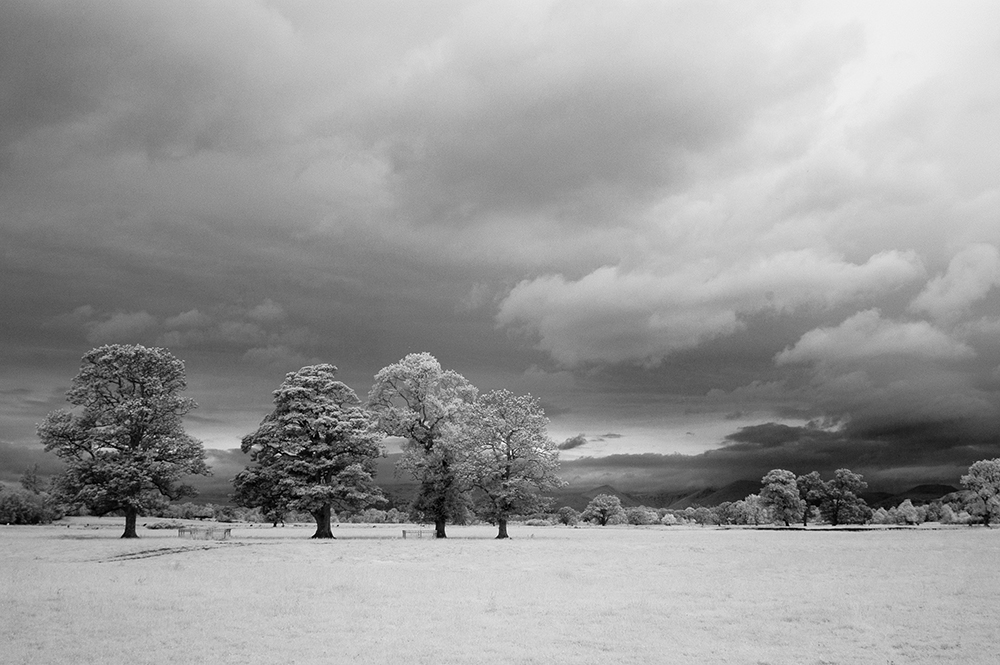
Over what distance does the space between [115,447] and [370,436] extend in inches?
864

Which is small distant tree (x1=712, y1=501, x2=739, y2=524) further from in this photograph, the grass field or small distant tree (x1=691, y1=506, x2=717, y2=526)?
the grass field

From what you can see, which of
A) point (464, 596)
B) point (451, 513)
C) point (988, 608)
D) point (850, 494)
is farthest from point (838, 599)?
point (850, 494)

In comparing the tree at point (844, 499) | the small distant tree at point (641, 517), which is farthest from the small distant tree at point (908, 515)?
the small distant tree at point (641, 517)

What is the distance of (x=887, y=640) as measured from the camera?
20312mm

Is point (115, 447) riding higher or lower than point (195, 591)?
higher

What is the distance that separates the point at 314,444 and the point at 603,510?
380ft

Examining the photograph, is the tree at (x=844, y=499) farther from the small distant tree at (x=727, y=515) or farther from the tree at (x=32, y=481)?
the tree at (x=32, y=481)

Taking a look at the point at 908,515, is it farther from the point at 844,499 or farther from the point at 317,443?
the point at 317,443

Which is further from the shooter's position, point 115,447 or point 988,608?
point 115,447

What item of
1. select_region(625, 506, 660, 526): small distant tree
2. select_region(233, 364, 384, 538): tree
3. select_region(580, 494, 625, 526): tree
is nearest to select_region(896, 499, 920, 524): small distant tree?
select_region(625, 506, 660, 526): small distant tree

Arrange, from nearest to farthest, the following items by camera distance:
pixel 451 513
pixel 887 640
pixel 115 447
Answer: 1. pixel 887 640
2. pixel 115 447
3. pixel 451 513

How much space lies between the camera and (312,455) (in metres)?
62.7

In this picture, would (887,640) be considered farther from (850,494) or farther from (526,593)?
(850,494)

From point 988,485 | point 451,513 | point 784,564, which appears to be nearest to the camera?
point 784,564
